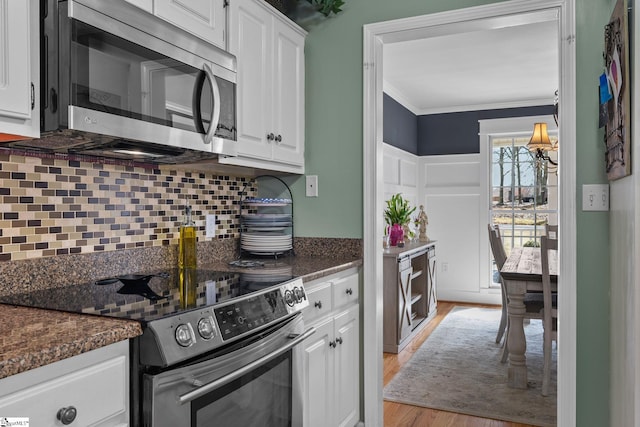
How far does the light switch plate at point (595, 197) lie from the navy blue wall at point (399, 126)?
9.43ft

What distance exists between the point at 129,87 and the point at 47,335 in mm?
814

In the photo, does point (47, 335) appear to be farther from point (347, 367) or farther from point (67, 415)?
point (347, 367)

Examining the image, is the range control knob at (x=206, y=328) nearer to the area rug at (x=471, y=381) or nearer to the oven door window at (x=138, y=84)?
the oven door window at (x=138, y=84)

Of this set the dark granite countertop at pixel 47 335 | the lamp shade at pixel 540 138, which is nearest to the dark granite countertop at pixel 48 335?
the dark granite countertop at pixel 47 335

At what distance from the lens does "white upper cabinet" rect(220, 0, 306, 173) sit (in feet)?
7.03

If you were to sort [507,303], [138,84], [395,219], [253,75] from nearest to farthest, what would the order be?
[138,84] < [253,75] < [507,303] < [395,219]

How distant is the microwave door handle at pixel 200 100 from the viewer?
177 cm

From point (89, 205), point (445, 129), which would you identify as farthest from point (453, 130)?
point (89, 205)

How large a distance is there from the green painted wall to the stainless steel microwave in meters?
0.76

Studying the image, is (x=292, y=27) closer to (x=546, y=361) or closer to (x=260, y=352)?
(x=260, y=352)

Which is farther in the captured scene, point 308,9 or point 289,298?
point 308,9

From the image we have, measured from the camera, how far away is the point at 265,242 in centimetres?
254

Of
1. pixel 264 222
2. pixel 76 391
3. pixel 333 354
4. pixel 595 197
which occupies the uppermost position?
pixel 595 197

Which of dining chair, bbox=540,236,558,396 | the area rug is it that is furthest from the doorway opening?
dining chair, bbox=540,236,558,396
